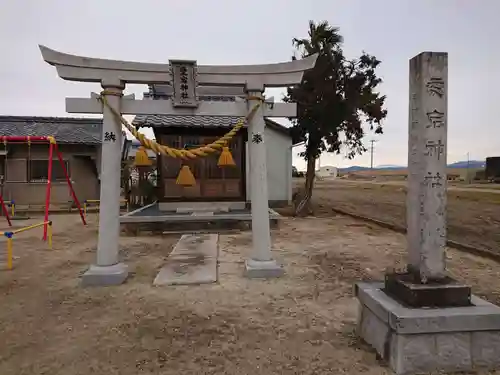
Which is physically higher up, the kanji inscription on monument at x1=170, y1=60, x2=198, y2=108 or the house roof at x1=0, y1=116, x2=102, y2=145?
the house roof at x1=0, y1=116, x2=102, y2=145

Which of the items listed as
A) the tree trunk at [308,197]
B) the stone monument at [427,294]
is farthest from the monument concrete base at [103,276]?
the tree trunk at [308,197]

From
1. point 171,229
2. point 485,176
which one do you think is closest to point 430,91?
point 171,229

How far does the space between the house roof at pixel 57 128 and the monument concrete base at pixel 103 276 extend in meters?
14.4

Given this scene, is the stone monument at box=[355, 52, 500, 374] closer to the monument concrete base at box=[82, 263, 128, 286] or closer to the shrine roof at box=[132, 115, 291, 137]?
the monument concrete base at box=[82, 263, 128, 286]

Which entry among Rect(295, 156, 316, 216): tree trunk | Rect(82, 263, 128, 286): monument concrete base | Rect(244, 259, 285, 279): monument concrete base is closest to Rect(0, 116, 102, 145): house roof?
Rect(295, 156, 316, 216): tree trunk

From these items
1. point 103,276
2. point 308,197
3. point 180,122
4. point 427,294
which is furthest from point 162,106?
point 308,197

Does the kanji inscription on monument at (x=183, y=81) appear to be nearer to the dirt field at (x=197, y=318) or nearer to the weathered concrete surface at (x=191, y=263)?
the weathered concrete surface at (x=191, y=263)

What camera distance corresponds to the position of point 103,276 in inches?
218

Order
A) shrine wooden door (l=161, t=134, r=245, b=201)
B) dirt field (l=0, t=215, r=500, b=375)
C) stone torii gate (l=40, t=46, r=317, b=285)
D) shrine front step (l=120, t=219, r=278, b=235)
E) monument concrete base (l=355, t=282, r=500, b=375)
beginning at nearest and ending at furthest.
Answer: monument concrete base (l=355, t=282, r=500, b=375) < dirt field (l=0, t=215, r=500, b=375) < stone torii gate (l=40, t=46, r=317, b=285) < shrine front step (l=120, t=219, r=278, b=235) < shrine wooden door (l=161, t=134, r=245, b=201)

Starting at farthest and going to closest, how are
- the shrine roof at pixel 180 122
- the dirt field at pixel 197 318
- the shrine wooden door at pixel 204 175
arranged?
the shrine wooden door at pixel 204 175, the shrine roof at pixel 180 122, the dirt field at pixel 197 318

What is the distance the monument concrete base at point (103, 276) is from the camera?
5.53 meters

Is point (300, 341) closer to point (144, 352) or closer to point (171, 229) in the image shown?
point (144, 352)

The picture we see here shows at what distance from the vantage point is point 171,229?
1080 cm

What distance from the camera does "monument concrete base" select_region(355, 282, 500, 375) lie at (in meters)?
2.92
